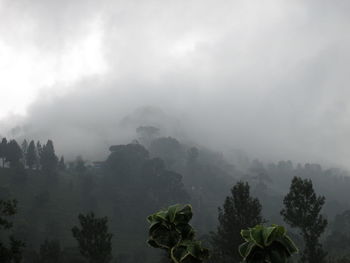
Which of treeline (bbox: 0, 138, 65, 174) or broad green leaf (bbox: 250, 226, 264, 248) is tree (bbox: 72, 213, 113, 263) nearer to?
broad green leaf (bbox: 250, 226, 264, 248)

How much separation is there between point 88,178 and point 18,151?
130 feet

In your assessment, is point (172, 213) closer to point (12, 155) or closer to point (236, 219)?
point (236, 219)

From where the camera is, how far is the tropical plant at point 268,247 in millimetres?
21953

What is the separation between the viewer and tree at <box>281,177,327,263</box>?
Answer: 52688 millimetres

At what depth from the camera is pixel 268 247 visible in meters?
22.4

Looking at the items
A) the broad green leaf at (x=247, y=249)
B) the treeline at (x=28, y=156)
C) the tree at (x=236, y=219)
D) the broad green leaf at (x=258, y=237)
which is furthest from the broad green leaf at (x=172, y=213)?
the treeline at (x=28, y=156)

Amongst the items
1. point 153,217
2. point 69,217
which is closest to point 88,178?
point 69,217

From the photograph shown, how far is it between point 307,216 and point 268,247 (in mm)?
34447

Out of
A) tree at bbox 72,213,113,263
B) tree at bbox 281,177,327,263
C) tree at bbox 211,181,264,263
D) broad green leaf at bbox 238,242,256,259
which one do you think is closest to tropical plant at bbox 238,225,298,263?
broad green leaf at bbox 238,242,256,259

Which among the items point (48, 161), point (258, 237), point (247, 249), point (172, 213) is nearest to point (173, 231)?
point (172, 213)

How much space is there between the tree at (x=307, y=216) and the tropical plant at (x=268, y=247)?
33.3 m

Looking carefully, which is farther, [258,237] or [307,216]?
[307,216]

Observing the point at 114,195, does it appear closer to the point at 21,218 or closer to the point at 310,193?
the point at 21,218

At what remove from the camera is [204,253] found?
2772 centimetres
